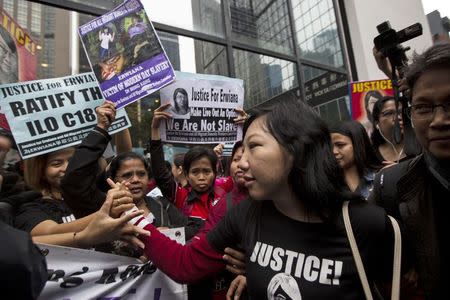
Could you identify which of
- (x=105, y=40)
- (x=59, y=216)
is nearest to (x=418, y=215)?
(x=59, y=216)

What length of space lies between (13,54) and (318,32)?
5.24 meters

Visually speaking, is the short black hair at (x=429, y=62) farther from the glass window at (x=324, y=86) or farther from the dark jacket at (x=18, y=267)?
the glass window at (x=324, y=86)

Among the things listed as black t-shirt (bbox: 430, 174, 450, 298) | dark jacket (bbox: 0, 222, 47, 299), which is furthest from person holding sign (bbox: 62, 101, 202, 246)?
black t-shirt (bbox: 430, 174, 450, 298)

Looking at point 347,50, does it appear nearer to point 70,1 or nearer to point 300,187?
point 70,1

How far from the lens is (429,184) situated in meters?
1.16

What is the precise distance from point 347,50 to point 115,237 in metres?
6.28

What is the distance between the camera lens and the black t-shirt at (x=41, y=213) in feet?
5.17

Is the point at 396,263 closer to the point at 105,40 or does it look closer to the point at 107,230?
the point at 107,230

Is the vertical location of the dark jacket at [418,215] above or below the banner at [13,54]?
below

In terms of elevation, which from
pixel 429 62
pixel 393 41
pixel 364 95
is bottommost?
pixel 429 62

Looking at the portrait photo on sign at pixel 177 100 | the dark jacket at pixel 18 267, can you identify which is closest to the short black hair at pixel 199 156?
the portrait photo on sign at pixel 177 100

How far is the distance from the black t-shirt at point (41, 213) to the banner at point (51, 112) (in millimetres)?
294

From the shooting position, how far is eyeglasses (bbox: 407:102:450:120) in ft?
3.42

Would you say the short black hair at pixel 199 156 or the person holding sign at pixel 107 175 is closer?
the person holding sign at pixel 107 175
